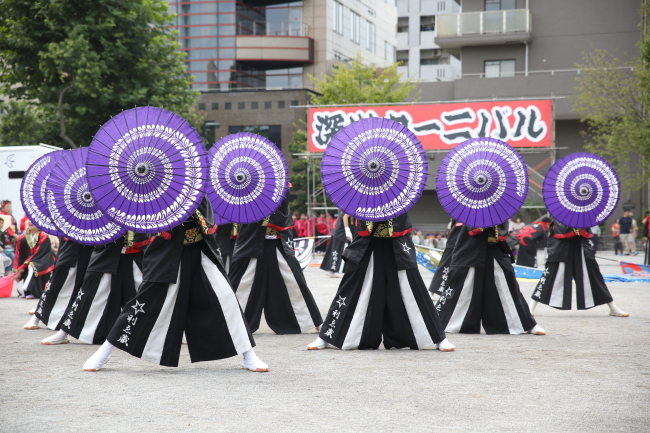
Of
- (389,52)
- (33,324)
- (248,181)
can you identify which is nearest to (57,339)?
(33,324)

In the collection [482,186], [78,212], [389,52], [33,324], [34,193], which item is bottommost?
[33,324]

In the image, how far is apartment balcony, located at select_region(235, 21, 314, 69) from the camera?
52000 mm

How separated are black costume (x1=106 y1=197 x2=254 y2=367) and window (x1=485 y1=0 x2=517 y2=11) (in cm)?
3402

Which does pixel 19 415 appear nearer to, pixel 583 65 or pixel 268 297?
pixel 268 297

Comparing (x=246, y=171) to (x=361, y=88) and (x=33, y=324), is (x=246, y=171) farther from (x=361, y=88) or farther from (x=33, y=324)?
(x=361, y=88)

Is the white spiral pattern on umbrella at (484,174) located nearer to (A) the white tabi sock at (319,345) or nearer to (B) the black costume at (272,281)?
(B) the black costume at (272,281)

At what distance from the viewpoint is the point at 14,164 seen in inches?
781

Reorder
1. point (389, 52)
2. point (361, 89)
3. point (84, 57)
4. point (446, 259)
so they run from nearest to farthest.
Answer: point (446, 259)
point (84, 57)
point (361, 89)
point (389, 52)

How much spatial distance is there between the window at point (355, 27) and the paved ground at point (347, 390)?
51.6 metres

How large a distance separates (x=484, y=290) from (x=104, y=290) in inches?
158

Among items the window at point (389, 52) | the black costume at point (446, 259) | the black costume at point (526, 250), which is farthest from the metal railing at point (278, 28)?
the black costume at point (446, 259)

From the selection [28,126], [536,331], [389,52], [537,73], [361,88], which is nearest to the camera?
[536,331]

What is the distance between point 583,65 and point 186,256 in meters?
31.3

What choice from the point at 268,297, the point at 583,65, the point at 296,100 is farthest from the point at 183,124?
the point at 296,100
